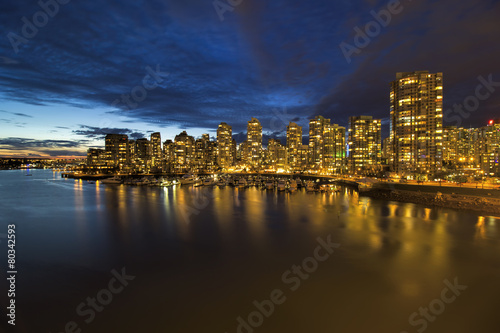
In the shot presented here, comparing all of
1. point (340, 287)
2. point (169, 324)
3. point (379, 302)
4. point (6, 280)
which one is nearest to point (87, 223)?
point (6, 280)

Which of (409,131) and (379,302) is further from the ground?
(409,131)

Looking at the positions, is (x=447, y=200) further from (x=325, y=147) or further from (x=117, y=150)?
(x=117, y=150)

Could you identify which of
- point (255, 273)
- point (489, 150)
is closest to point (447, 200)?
point (255, 273)

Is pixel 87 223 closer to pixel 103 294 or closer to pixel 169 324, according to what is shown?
pixel 103 294

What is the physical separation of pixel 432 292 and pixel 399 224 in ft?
49.3

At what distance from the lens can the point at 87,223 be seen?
1045 inches

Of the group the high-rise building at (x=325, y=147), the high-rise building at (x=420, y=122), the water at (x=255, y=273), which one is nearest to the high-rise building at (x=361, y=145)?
the high-rise building at (x=325, y=147)

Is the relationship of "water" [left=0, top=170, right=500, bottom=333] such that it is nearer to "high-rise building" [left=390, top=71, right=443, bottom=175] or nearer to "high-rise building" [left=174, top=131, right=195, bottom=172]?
"high-rise building" [left=390, top=71, right=443, bottom=175]

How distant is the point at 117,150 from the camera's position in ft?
577

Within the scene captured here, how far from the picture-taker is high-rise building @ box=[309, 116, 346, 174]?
6457 inches

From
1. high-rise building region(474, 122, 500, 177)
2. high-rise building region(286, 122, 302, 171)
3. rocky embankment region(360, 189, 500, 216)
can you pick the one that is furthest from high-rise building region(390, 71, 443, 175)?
high-rise building region(286, 122, 302, 171)

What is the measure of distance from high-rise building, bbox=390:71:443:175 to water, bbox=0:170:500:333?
73.6m

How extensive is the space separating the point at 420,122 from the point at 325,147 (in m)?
76.0

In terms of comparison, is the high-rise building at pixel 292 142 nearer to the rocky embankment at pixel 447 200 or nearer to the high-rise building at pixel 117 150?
the high-rise building at pixel 117 150
